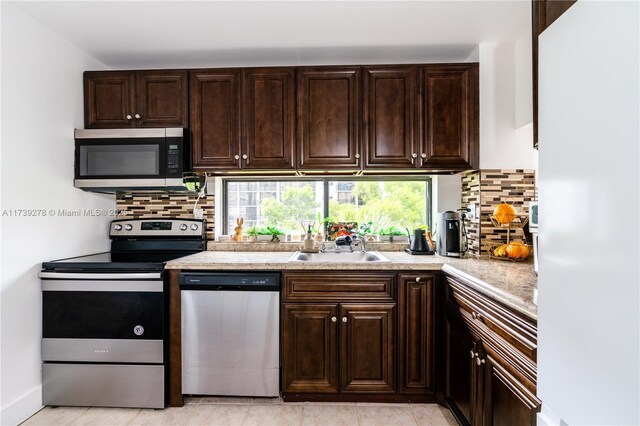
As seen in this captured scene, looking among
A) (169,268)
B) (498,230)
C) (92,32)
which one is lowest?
(169,268)

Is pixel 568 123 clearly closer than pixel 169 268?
Yes

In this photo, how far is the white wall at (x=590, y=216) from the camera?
65 cm

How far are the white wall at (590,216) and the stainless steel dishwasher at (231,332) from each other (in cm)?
155

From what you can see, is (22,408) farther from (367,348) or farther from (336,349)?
(367,348)

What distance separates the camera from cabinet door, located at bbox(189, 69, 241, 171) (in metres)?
2.53

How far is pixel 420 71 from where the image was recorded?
8.11 ft

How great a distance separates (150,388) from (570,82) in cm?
243

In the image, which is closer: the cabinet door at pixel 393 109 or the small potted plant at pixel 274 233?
the cabinet door at pixel 393 109

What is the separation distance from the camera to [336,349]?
2.22 meters

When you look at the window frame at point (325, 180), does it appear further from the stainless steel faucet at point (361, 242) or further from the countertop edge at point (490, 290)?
the countertop edge at point (490, 290)

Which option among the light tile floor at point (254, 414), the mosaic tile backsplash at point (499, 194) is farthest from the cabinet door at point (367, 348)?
the mosaic tile backsplash at point (499, 194)

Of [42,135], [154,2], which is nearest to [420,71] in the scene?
[154,2]

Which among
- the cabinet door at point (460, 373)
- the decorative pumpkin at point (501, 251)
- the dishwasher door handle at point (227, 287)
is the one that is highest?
the decorative pumpkin at point (501, 251)

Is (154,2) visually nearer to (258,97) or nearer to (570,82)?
(258,97)
